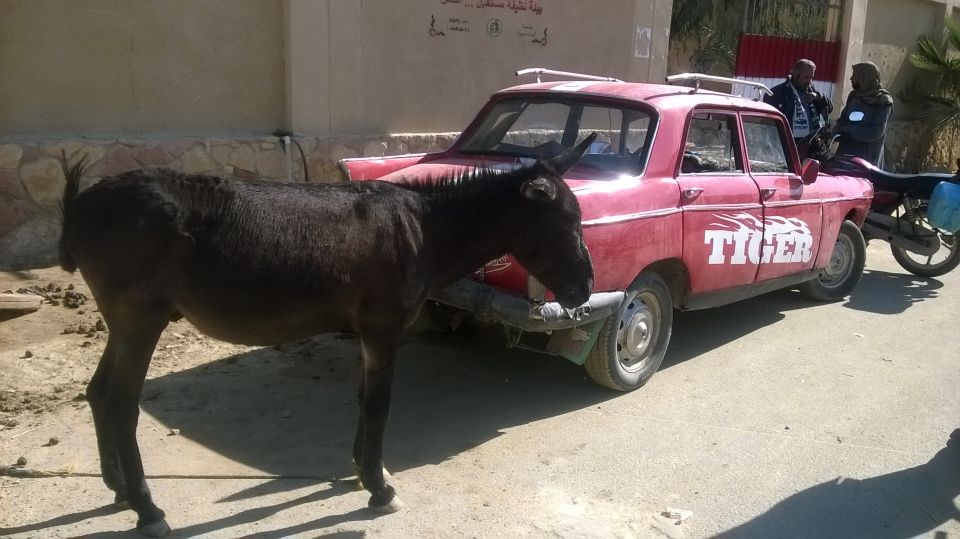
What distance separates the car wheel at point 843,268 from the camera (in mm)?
8281

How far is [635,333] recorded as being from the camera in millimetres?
5695

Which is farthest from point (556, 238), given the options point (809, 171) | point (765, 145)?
point (809, 171)

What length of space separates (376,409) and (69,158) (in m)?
4.38

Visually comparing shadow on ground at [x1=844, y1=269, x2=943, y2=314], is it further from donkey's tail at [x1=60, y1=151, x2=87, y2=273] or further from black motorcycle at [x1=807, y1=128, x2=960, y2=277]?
donkey's tail at [x1=60, y1=151, x2=87, y2=273]

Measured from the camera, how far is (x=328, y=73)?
28.3 ft

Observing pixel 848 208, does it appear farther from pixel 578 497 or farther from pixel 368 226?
pixel 368 226

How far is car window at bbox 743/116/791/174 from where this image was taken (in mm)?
6688

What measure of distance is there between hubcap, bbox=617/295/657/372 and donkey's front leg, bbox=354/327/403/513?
193cm

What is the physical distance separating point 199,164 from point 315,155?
1187 mm

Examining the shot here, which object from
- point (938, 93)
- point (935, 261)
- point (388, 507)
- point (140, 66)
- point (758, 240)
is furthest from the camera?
point (938, 93)

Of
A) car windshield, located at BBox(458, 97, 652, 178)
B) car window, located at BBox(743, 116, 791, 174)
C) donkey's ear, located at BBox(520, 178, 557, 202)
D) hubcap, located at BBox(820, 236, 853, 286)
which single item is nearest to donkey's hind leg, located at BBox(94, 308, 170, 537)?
donkey's ear, located at BBox(520, 178, 557, 202)

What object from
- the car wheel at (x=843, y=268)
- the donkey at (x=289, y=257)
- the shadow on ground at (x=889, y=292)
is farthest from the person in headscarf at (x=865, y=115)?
the donkey at (x=289, y=257)

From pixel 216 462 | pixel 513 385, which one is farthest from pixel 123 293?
pixel 513 385

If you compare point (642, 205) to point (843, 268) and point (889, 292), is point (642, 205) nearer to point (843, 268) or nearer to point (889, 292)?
point (843, 268)
